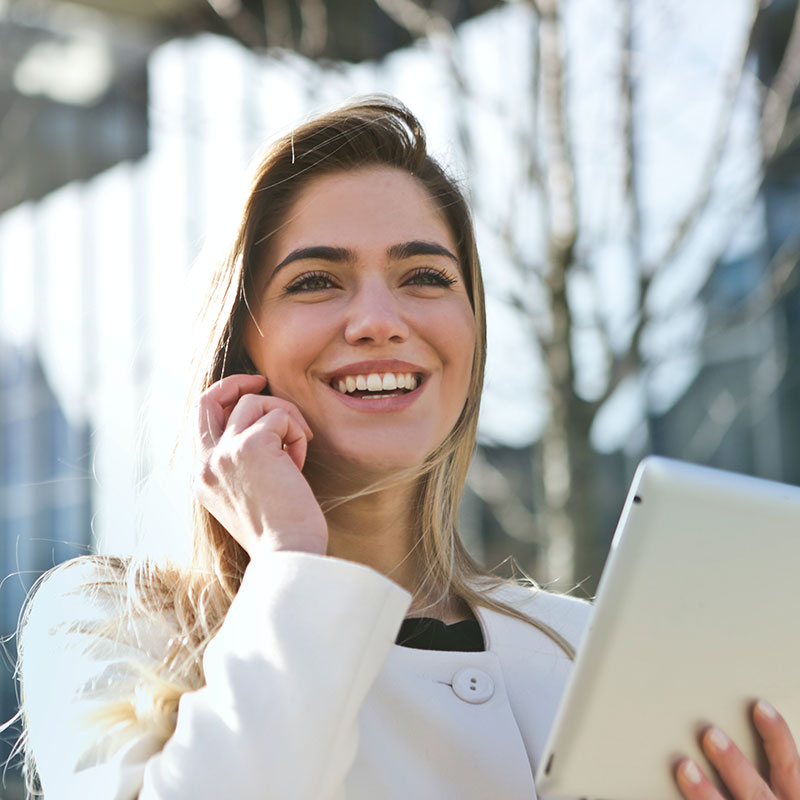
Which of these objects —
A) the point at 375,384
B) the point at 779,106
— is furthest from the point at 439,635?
the point at 779,106

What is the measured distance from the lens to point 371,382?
189 cm

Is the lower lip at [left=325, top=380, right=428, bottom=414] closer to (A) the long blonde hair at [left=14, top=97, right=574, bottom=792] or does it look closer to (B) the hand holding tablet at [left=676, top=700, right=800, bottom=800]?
(A) the long blonde hair at [left=14, top=97, right=574, bottom=792]

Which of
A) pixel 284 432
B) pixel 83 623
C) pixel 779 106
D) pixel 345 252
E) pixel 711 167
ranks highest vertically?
pixel 779 106

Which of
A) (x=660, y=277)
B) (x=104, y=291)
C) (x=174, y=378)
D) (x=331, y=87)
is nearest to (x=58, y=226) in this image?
(x=104, y=291)

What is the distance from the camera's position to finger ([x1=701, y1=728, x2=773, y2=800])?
4.23ft

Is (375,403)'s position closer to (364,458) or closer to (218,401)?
(364,458)

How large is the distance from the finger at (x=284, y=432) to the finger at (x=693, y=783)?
72 cm

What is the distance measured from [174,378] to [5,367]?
27.3 feet

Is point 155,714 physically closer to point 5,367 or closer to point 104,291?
point 104,291

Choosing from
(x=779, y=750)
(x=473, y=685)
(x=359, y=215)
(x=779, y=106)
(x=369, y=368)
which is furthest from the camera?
(x=779, y=106)

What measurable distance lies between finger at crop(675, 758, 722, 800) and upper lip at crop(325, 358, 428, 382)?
0.82 m

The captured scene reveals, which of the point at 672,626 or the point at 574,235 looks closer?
the point at 672,626

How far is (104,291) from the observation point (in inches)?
370

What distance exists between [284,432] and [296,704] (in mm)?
478
